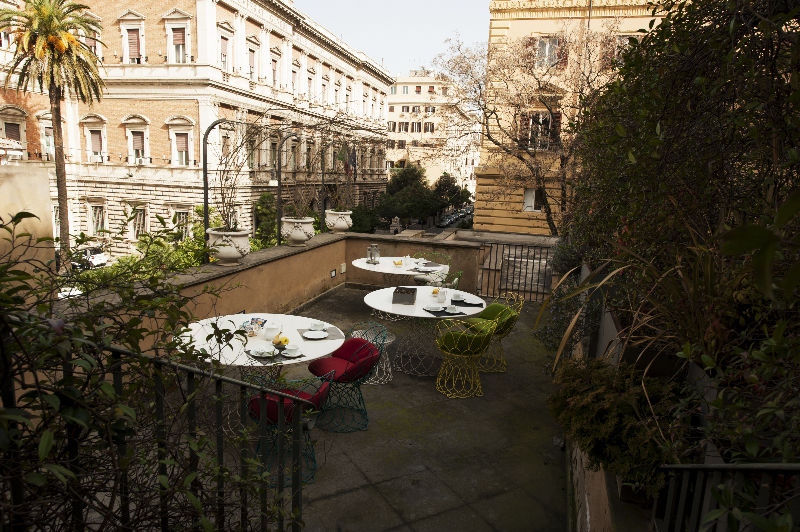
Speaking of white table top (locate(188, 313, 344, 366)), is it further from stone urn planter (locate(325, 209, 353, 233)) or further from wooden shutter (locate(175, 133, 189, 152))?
wooden shutter (locate(175, 133, 189, 152))

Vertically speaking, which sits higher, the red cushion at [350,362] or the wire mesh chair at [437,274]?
the wire mesh chair at [437,274]

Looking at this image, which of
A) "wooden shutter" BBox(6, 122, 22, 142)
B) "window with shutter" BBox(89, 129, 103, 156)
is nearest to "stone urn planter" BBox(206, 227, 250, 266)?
"window with shutter" BBox(89, 129, 103, 156)

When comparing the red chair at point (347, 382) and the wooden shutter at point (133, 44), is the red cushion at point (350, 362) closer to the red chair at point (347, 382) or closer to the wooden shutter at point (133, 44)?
the red chair at point (347, 382)

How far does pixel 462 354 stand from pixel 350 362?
127cm

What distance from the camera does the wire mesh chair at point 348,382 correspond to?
4707mm

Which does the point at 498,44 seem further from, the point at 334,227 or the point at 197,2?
the point at 197,2

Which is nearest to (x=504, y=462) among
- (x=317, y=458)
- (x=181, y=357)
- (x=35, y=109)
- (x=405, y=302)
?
(x=317, y=458)

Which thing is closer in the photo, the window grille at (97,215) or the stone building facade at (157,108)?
the stone building facade at (157,108)

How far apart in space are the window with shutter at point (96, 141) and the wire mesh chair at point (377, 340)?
2796 centimetres

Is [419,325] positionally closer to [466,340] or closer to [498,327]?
[498,327]

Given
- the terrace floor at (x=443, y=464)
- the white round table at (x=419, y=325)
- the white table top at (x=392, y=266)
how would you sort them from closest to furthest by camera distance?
the terrace floor at (x=443, y=464) < the white round table at (x=419, y=325) < the white table top at (x=392, y=266)

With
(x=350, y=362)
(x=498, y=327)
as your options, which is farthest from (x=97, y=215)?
(x=498, y=327)

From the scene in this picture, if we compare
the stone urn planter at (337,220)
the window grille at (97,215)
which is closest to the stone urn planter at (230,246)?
the stone urn planter at (337,220)

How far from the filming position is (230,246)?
6305 millimetres
